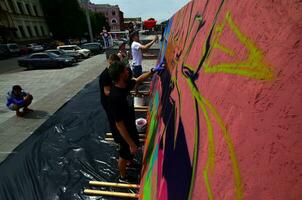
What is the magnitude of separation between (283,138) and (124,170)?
2.76 m

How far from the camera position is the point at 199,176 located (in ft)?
3.68

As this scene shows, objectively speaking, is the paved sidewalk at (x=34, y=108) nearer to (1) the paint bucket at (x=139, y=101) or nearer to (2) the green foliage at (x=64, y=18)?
(1) the paint bucket at (x=139, y=101)

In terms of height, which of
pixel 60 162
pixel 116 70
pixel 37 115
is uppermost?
pixel 116 70

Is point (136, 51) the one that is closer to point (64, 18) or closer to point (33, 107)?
point (33, 107)

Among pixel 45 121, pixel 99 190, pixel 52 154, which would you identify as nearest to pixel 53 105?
pixel 45 121

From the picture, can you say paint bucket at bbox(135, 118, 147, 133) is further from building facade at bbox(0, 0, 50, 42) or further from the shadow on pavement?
building facade at bbox(0, 0, 50, 42)

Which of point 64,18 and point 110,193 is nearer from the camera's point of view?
point 110,193

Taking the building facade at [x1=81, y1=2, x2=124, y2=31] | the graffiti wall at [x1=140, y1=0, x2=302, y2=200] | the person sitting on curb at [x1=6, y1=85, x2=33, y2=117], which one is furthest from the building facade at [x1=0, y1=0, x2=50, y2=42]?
the building facade at [x1=81, y1=2, x2=124, y2=31]

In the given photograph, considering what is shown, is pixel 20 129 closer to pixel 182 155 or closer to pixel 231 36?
pixel 182 155

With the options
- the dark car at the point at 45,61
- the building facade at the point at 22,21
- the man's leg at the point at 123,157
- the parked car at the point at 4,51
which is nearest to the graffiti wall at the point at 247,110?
the man's leg at the point at 123,157

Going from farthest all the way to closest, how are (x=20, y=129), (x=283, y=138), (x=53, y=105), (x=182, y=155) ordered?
(x=53, y=105) → (x=20, y=129) → (x=182, y=155) → (x=283, y=138)

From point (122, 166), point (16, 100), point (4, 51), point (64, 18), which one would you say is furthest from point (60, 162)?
point (64, 18)

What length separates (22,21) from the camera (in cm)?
3584

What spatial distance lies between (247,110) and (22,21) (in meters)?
44.9
